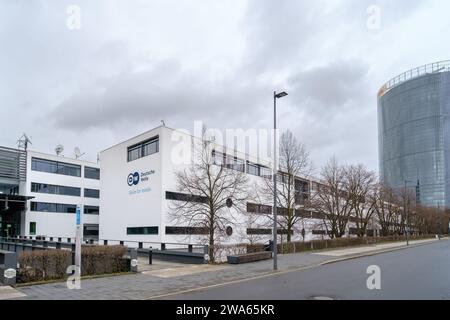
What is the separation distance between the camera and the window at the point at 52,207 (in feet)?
187

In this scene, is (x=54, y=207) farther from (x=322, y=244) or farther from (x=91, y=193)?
(x=322, y=244)

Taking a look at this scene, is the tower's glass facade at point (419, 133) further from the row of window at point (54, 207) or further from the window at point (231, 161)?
the row of window at point (54, 207)

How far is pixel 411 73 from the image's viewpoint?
110 meters

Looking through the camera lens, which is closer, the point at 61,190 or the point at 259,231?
the point at 259,231

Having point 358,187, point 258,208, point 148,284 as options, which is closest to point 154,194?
point 258,208

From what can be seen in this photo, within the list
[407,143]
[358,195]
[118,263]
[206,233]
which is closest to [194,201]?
[206,233]

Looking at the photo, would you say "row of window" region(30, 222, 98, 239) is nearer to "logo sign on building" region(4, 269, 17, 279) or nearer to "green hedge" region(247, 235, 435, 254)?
"green hedge" region(247, 235, 435, 254)

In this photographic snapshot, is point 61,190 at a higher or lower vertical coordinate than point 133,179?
lower

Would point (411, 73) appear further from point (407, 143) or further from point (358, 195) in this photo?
point (358, 195)

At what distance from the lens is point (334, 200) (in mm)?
45625

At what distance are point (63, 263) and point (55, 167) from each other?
165 feet

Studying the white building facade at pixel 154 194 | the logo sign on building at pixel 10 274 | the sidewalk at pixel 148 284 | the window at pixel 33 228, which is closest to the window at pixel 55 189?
the window at pixel 33 228

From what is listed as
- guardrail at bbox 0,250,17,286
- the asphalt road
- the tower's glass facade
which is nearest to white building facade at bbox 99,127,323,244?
the asphalt road
